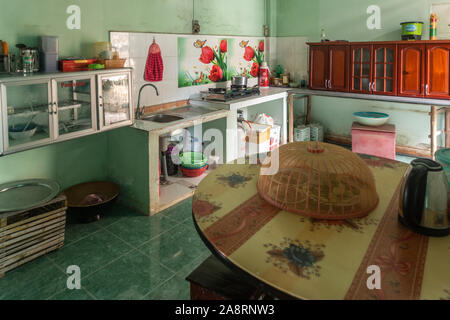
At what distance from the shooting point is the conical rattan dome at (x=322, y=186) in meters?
1.56

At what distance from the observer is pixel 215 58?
4.97 m

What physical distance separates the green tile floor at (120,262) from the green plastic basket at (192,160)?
2.94ft

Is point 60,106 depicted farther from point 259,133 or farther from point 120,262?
point 259,133

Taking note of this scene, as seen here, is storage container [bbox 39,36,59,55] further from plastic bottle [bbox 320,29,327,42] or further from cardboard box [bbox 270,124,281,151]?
plastic bottle [bbox 320,29,327,42]

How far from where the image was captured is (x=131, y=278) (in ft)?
8.16

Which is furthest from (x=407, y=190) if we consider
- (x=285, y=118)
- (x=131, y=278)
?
(x=285, y=118)

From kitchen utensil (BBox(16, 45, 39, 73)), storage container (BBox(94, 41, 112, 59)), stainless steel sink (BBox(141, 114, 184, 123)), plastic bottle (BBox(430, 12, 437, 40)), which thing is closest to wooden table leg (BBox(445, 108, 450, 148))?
plastic bottle (BBox(430, 12, 437, 40))

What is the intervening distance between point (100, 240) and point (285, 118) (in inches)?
135

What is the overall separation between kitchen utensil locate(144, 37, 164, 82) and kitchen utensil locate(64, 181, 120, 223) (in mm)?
1314

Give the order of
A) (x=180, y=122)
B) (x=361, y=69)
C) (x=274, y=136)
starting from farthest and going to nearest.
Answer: (x=274, y=136)
(x=361, y=69)
(x=180, y=122)

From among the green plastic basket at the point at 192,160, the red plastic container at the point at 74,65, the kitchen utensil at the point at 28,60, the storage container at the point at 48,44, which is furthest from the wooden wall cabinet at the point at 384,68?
the kitchen utensil at the point at 28,60

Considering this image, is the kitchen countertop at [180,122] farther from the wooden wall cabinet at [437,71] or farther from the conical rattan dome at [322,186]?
the wooden wall cabinet at [437,71]

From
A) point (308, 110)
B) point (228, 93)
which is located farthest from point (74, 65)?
point (308, 110)

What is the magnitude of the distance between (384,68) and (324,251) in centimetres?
405
